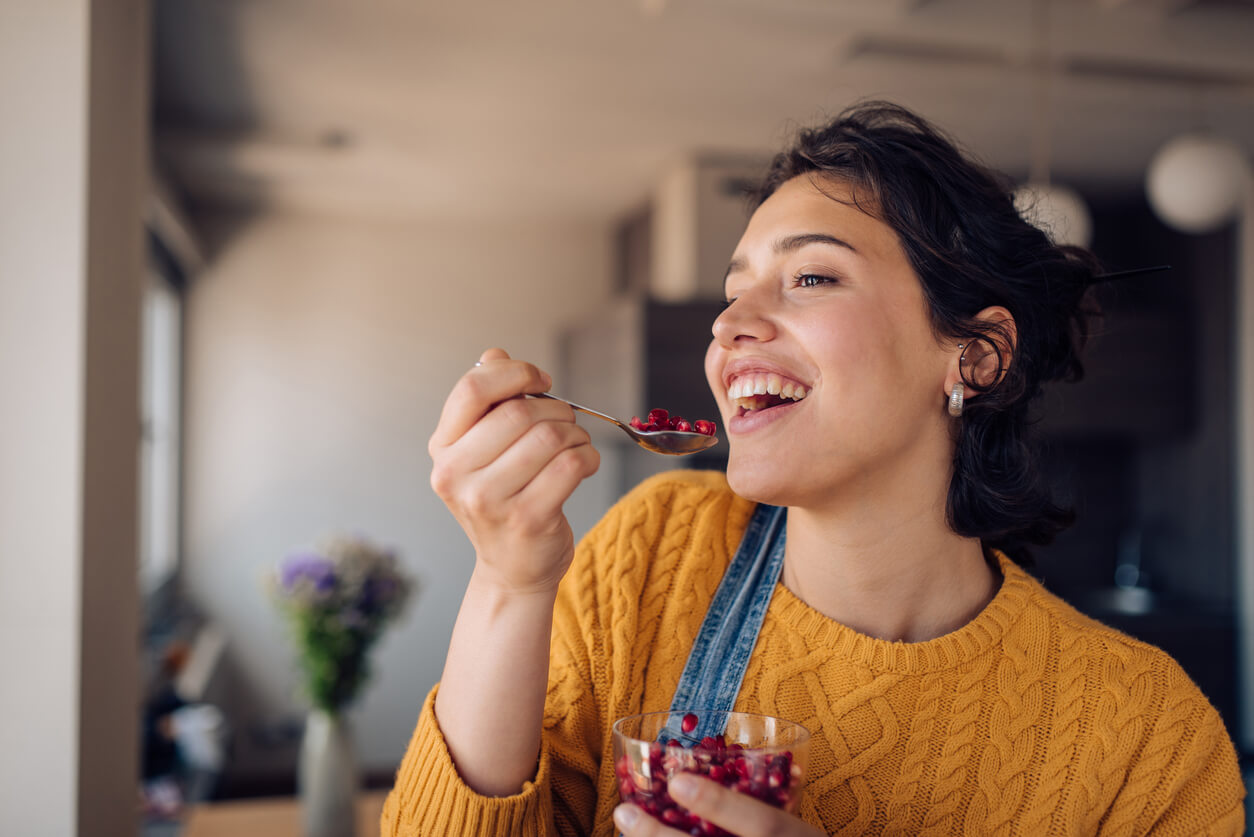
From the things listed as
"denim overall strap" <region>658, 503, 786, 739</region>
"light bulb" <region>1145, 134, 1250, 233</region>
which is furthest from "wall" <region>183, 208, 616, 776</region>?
"denim overall strap" <region>658, 503, 786, 739</region>

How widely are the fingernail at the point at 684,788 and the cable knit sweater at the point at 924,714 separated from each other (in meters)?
0.30

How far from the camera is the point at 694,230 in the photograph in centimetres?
423

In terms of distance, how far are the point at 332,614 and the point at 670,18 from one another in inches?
79.6

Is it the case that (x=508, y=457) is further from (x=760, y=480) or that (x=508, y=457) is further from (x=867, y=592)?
(x=867, y=592)

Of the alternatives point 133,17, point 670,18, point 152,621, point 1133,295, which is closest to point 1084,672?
point 133,17

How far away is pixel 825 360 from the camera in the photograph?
1039 mm

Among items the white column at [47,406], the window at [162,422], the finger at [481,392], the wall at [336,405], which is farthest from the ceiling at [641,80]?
the finger at [481,392]

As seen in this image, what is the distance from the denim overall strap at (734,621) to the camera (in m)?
1.05

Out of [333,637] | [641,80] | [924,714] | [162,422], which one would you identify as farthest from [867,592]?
[162,422]

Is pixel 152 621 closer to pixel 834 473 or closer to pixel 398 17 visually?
pixel 398 17

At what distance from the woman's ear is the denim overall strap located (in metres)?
0.30

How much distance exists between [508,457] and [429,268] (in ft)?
16.0

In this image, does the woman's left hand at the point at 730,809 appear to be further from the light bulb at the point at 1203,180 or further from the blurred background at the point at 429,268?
the light bulb at the point at 1203,180

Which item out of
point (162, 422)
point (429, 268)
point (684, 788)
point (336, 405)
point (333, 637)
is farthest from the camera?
point (429, 268)
